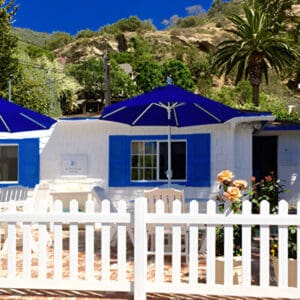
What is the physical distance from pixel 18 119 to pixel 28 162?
284 centimetres

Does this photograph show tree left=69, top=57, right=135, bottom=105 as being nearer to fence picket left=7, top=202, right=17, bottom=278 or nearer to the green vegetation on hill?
the green vegetation on hill

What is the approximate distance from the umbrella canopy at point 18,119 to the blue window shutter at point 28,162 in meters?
2.14

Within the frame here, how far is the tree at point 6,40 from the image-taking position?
21.0m

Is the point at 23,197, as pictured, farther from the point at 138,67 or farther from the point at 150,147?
the point at 138,67

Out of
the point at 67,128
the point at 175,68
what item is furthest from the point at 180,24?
the point at 67,128

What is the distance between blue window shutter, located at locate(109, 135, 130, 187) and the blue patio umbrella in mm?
1455

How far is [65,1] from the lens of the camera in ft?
239

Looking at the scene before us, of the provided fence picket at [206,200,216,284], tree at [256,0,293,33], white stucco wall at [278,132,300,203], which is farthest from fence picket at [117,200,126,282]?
tree at [256,0,293,33]

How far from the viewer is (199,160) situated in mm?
9539

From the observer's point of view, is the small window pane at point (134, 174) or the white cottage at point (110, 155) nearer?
the white cottage at point (110, 155)

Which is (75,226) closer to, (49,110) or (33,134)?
(33,134)

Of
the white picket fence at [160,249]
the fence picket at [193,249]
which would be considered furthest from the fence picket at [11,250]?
the fence picket at [193,249]

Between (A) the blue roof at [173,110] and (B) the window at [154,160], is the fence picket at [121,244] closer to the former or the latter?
(A) the blue roof at [173,110]

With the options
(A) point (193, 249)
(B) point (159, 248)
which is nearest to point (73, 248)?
(B) point (159, 248)
